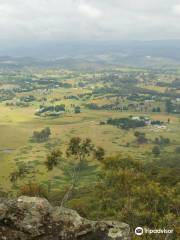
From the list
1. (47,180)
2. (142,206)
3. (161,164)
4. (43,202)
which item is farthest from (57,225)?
(161,164)

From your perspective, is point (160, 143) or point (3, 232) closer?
point (3, 232)

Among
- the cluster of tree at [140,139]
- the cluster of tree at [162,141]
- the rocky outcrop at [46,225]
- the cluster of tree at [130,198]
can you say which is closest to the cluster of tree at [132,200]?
the cluster of tree at [130,198]

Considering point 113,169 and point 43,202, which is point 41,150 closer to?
point 113,169

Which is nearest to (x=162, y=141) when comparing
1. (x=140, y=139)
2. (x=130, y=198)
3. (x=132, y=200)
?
(x=140, y=139)

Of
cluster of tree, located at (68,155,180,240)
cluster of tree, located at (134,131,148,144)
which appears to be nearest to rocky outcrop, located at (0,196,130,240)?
cluster of tree, located at (68,155,180,240)

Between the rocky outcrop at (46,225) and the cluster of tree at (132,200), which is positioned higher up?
the rocky outcrop at (46,225)

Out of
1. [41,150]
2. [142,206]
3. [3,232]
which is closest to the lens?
[3,232]

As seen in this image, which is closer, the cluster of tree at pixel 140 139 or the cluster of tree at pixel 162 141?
the cluster of tree at pixel 162 141

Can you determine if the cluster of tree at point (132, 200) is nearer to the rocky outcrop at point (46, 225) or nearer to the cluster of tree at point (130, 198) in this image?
the cluster of tree at point (130, 198)

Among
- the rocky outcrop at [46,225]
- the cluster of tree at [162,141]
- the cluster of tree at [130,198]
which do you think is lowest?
the cluster of tree at [162,141]
